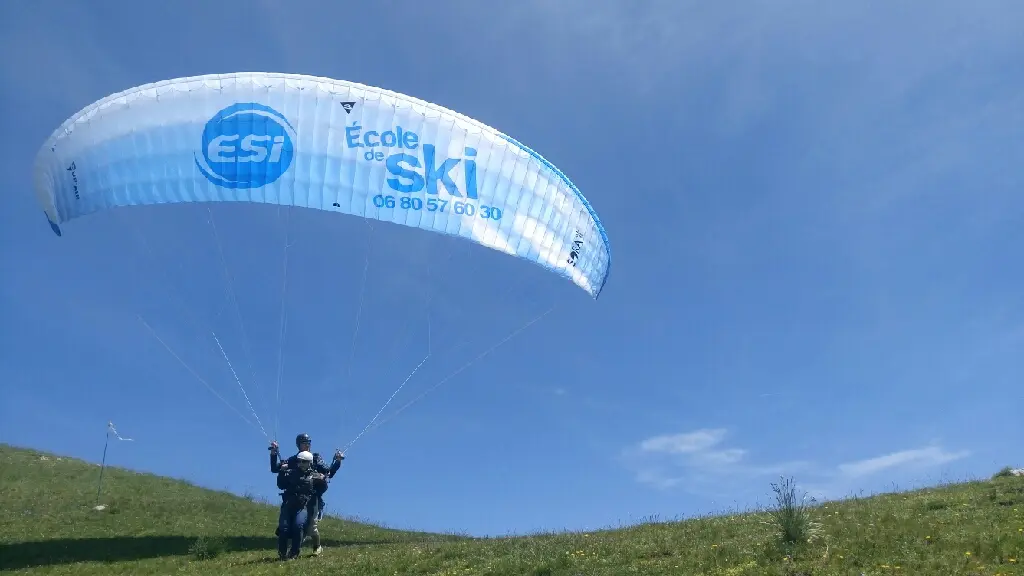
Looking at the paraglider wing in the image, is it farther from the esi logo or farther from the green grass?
the green grass

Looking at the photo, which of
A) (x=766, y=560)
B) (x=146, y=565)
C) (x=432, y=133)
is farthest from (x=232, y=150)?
(x=766, y=560)

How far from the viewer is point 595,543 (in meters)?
13.0

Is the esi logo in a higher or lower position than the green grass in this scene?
higher

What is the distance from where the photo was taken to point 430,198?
1617 cm

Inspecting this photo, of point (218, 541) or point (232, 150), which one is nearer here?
point (232, 150)

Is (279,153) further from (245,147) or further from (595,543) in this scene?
(595,543)

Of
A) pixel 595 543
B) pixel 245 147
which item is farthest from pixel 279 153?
pixel 595 543

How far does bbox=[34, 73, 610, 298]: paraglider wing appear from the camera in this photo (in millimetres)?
15656

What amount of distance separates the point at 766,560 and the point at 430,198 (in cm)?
978

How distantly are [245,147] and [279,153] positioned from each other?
71 cm

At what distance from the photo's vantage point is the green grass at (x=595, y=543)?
32.8 feet

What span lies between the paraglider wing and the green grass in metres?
6.97

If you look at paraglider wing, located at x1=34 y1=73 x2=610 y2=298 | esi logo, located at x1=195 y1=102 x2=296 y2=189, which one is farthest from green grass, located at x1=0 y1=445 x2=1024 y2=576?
esi logo, located at x1=195 y1=102 x2=296 y2=189

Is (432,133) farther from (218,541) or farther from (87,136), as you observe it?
(218,541)
